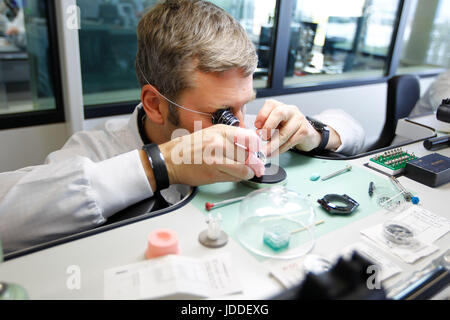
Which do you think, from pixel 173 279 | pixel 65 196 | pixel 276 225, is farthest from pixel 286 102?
pixel 173 279

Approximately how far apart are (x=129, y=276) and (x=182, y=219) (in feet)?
0.78

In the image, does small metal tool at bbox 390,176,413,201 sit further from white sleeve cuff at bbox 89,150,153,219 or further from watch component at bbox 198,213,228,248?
white sleeve cuff at bbox 89,150,153,219

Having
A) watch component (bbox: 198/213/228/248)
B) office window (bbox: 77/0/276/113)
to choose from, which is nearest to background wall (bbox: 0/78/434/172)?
office window (bbox: 77/0/276/113)

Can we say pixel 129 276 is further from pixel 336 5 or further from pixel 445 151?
pixel 336 5

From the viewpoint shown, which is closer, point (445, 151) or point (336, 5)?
point (445, 151)

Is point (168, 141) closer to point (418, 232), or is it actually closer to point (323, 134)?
point (323, 134)

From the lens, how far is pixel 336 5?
3.43 metres

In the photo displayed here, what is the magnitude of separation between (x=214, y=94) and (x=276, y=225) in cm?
47

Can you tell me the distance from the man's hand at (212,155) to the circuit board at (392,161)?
0.50 m

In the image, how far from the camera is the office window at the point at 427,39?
436cm

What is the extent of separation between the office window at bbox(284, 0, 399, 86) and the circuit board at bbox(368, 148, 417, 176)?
2111mm

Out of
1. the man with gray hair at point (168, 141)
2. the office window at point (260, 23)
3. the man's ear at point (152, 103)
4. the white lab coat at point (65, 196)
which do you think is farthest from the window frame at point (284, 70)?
the white lab coat at point (65, 196)
